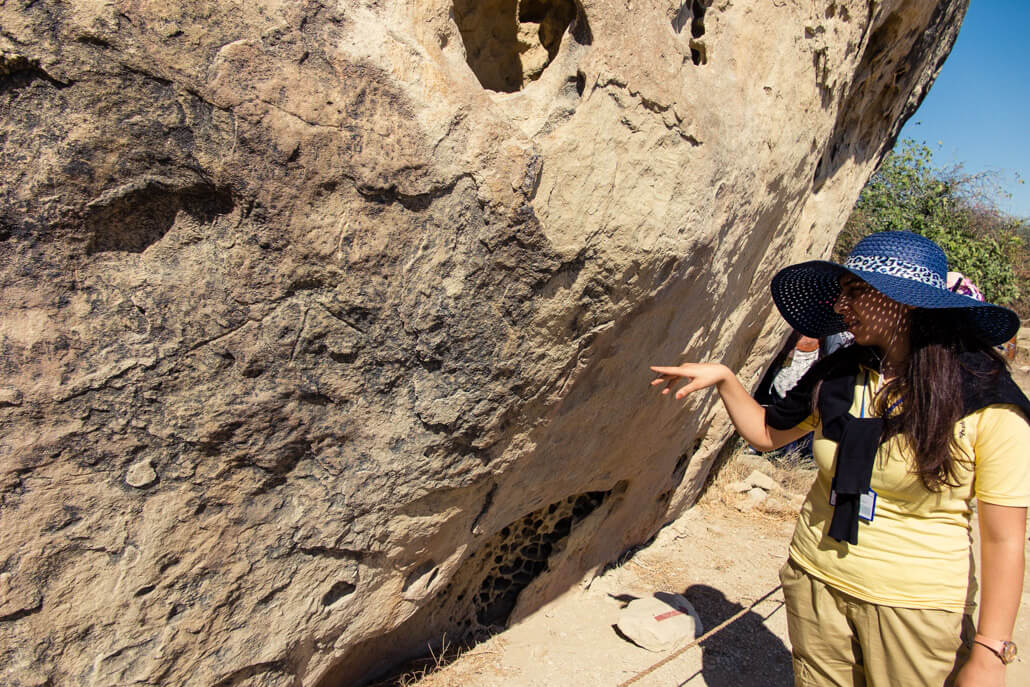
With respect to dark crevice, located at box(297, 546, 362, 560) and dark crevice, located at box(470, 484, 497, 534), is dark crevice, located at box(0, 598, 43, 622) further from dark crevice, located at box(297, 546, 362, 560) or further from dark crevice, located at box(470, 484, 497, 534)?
dark crevice, located at box(470, 484, 497, 534)

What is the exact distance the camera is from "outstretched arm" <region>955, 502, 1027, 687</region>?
1.32 m

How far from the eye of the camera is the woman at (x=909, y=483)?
53.2 inches

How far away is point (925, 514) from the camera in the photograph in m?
1.48

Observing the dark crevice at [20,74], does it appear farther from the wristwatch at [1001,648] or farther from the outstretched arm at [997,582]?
the wristwatch at [1001,648]

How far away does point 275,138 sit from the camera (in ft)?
4.31

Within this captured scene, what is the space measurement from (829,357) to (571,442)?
0.82 meters

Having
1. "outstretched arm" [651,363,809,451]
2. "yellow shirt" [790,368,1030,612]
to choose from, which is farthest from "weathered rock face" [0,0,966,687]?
"yellow shirt" [790,368,1030,612]

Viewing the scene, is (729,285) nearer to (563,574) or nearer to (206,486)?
(563,574)

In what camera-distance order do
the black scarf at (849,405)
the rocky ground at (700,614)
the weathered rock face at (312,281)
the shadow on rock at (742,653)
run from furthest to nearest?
the shadow on rock at (742,653) < the rocky ground at (700,614) < the black scarf at (849,405) < the weathered rock face at (312,281)

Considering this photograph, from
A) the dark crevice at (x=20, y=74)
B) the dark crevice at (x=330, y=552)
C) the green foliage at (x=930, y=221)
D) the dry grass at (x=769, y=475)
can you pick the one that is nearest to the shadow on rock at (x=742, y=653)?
the dry grass at (x=769, y=475)

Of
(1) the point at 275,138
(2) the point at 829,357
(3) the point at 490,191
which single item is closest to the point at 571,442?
(2) the point at 829,357

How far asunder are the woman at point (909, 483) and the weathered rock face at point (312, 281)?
0.55m

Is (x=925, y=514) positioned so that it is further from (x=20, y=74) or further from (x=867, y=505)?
(x=20, y=74)

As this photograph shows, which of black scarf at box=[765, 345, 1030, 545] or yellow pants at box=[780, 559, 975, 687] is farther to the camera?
yellow pants at box=[780, 559, 975, 687]
